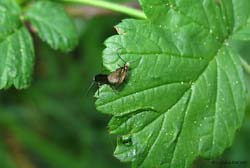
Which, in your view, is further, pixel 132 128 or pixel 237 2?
pixel 237 2

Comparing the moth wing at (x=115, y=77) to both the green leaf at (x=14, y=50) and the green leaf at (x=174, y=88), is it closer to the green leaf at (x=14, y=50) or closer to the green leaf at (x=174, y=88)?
the green leaf at (x=174, y=88)

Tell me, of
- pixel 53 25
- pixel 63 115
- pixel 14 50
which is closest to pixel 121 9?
pixel 53 25

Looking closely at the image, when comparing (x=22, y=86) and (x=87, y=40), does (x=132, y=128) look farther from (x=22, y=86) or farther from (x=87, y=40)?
(x=87, y=40)

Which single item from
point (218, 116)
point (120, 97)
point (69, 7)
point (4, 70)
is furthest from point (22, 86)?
point (69, 7)

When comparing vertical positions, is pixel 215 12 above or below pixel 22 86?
above

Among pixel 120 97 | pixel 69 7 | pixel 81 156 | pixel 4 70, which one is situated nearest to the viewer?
pixel 120 97

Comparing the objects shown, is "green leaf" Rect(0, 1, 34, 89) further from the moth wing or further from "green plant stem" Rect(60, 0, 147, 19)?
the moth wing

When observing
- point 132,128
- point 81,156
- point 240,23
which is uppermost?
point 240,23
